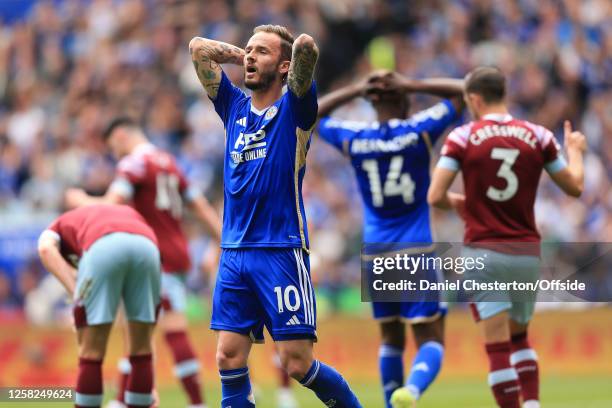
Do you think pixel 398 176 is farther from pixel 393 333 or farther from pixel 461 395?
pixel 461 395

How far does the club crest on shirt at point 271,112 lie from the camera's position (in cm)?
759

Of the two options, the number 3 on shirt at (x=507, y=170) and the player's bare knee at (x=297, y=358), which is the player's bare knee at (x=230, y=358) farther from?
Result: the number 3 on shirt at (x=507, y=170)

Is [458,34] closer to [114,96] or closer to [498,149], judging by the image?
[114,96]

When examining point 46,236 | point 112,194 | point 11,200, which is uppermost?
point 11,200

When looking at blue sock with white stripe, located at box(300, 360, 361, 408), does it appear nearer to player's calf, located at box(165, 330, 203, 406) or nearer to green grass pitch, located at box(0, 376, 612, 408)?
player's calf, located at box(165, 330, 203, 406)

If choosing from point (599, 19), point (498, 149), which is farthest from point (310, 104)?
point (599, 19)

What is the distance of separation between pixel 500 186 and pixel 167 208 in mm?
3846

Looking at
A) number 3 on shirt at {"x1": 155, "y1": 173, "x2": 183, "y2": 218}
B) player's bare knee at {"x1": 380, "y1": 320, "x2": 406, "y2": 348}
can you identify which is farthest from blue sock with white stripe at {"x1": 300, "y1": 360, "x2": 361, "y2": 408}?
number 3 on shirt at {"x1": 155, "y1": 173, "x2": 183, "y2": 218}

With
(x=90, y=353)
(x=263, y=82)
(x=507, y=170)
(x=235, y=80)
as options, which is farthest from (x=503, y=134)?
(x=235, y=80)

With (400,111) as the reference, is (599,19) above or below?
above

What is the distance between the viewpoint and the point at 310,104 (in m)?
7.43

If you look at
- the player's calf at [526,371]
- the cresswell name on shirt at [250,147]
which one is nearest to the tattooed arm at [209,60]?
the cresswell name on shirt at [250,147]

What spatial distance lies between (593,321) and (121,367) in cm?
762

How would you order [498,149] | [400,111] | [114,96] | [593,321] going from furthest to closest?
[114,96]
[593,321]
[400,111]
[498,149]
